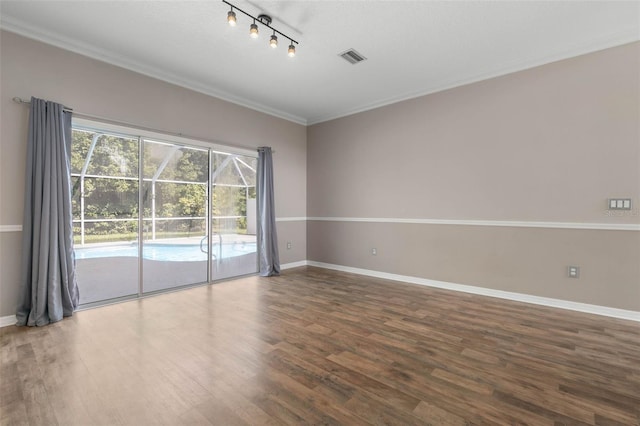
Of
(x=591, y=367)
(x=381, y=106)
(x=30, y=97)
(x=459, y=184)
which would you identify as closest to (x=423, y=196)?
(x=459, y=184)

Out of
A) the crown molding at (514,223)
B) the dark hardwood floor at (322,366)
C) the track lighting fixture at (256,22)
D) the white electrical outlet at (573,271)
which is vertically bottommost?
the dark hardwood floor at (322,366)

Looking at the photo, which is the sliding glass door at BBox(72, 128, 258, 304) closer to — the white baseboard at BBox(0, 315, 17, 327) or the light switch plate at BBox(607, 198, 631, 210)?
the white baseboard at BBox(0, 315, 17, 327)

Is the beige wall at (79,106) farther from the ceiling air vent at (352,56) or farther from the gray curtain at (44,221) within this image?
the ceiling air vent at (352,56)

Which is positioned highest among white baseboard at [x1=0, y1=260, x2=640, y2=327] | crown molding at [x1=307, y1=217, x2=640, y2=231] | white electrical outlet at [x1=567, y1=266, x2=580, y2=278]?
crown molding at [x1=307, y1=217, x2=640, y2=231]

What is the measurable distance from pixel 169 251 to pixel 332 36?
140 inches

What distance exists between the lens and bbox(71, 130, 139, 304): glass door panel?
Answer: 3.45 m

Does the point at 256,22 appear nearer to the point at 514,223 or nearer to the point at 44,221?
the point at 44,221

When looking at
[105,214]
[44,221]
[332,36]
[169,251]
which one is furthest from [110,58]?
[332,36]

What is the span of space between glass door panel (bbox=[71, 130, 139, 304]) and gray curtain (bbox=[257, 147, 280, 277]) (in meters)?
1.90

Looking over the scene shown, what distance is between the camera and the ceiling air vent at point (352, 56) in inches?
134

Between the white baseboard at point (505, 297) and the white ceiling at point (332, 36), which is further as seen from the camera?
the white baseboard at point (505, 297)

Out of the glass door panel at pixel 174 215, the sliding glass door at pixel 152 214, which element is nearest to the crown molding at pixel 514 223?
the sliding glass door at pixel 152 214

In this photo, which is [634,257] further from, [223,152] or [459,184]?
[223,152]

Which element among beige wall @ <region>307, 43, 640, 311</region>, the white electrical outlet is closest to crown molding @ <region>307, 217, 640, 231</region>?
beige wall @ <region>307, 43, 640, 311</region>
